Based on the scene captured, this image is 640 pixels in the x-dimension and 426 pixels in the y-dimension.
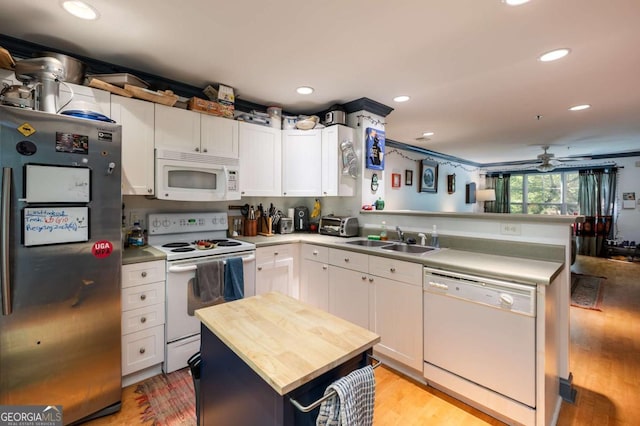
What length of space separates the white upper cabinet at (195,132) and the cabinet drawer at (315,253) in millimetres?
1167

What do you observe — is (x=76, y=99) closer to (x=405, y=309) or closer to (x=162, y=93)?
(x=162, y=93)

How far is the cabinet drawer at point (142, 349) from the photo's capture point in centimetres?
200

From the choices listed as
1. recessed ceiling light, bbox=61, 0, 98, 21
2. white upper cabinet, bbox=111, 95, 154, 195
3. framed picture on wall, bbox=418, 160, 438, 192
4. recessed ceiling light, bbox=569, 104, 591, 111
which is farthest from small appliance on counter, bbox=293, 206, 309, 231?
recessed ceiling light, bbox=569, 104, 591, 111

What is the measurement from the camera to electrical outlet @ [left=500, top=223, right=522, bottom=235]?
6.90 ft

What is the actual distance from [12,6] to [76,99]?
54cm

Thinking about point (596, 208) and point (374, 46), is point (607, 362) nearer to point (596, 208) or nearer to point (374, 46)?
point (374, 46)

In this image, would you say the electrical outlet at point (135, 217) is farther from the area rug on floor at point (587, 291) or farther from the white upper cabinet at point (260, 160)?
the area rug on floor at point (587, 291)

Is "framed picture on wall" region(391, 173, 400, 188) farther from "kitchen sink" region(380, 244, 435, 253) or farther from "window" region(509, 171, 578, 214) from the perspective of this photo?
"window" region(509, 171, 578, 214)

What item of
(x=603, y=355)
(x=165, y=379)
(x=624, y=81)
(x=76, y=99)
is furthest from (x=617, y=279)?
(x=76, y=99)

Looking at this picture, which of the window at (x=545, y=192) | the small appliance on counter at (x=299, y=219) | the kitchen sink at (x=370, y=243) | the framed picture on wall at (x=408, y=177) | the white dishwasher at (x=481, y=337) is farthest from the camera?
the window at (x=545, y=192)

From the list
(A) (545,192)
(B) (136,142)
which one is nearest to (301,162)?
(B) (136,142)

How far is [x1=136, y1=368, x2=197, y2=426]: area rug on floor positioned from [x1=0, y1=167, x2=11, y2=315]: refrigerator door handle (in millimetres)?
972

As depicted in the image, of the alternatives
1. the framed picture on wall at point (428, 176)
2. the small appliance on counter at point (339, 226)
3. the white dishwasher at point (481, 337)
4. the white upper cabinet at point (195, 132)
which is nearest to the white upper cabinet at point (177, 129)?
the white upper cabinet at point (195, 132)

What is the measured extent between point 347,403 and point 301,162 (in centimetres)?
269
